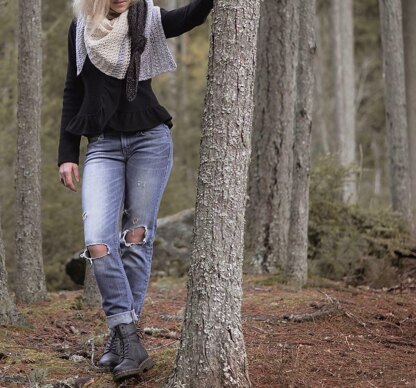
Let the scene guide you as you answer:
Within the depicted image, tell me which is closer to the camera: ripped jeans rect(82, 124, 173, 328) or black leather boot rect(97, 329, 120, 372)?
ripped jeans rect(82, 124, 173, 328)

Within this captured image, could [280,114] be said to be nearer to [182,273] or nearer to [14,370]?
[182,273]

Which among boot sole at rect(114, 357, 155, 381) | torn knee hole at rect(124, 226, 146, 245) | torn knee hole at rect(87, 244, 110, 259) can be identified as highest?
torn knee hole at rect(124, 226, 146, 245)

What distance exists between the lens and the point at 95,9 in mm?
4402

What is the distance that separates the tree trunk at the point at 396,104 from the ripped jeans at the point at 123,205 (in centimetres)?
698

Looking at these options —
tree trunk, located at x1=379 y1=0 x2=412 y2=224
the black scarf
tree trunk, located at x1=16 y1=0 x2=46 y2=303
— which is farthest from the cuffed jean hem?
tree trunk, located at x1=379 y1=0 x2=412 y2=224

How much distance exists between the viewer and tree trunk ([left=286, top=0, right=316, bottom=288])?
7480 mm

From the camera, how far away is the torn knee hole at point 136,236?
4.57m

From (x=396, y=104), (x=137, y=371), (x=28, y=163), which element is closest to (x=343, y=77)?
(x=396, y=104)

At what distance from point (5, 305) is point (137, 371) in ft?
5.03

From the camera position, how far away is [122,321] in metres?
4.40

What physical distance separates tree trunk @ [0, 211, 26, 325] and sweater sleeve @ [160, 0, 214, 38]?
6.59 feet

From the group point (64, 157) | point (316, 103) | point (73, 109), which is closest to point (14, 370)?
point (64, 157)

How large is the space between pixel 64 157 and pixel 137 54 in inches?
29.9

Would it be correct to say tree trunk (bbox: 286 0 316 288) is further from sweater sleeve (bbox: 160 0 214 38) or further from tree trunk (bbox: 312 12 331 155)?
tree trunk (bbox: 312 12 331 155)
